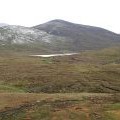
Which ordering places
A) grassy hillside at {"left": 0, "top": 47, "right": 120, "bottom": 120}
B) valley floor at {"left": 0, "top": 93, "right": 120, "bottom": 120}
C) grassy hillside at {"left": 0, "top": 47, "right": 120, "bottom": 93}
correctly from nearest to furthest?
1. valley floor at {"left": 0, "top": 93, "right": 120, "bottom": 120}
2. grassy hillside at {"left": 0, "top": 47, "right": 120, "bottom": 120}
3. grassy hillside at {"left": 0, "top": 47, "right": 120, "bottom": 93}

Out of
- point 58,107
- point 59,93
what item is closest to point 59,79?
point 59,93

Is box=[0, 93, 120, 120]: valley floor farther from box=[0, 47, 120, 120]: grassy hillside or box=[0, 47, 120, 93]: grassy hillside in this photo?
box=[0, 47, 120, 93]: grassy hillside

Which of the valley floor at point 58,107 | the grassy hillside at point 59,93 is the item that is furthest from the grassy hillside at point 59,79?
the valley floor at point 58,107

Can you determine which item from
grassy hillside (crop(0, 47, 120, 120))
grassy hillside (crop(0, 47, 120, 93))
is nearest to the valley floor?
grassy hillside (crop(0, 47, 120, 120))

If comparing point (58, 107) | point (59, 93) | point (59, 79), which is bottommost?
point (59, 93)

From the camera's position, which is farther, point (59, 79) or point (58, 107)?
point (59, 79)

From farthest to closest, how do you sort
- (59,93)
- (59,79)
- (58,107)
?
(59,79)
(59,93)
(58,107)

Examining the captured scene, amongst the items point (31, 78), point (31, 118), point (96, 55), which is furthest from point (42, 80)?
point (96, 55)

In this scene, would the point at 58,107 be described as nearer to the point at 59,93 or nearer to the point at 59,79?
the point at 59,93

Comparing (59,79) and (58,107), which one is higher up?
(59,79)

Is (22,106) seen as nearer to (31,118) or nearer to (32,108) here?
(32,108)

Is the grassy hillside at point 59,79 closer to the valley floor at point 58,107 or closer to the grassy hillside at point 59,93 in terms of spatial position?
the grassy hillside at point 59,93
